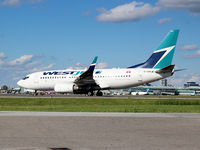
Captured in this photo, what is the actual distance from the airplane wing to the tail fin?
326 inches

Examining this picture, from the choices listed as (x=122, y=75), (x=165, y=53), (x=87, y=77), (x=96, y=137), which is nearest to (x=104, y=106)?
(x=96, y=137)

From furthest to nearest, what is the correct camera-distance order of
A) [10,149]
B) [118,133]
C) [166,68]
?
[166,68]
[118,133]
[10,149]

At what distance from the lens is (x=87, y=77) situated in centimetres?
5241

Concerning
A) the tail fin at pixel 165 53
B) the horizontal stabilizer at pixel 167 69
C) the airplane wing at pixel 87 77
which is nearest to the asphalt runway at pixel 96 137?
the horizontal stabilizer at pixel 167 69

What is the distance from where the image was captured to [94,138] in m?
10.6

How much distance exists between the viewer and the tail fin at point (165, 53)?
169 feet

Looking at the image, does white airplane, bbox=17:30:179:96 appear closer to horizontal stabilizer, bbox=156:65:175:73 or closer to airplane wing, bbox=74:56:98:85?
airplane wing, bbox=74:56:98:85

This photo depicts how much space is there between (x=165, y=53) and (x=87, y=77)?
12815 millimetres

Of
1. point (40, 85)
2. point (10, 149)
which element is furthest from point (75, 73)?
point (10, 149)

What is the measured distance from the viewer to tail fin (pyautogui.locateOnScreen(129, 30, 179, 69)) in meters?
51.5

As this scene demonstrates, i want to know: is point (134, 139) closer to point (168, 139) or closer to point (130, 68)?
point (168, 139)

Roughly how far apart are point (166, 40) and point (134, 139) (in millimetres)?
43082

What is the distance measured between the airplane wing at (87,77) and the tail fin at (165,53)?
8.28 meters

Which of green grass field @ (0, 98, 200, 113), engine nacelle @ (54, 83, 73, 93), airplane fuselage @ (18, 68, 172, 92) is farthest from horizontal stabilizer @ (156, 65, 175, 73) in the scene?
engine nacelle @ (54, 83, 73, 93)
